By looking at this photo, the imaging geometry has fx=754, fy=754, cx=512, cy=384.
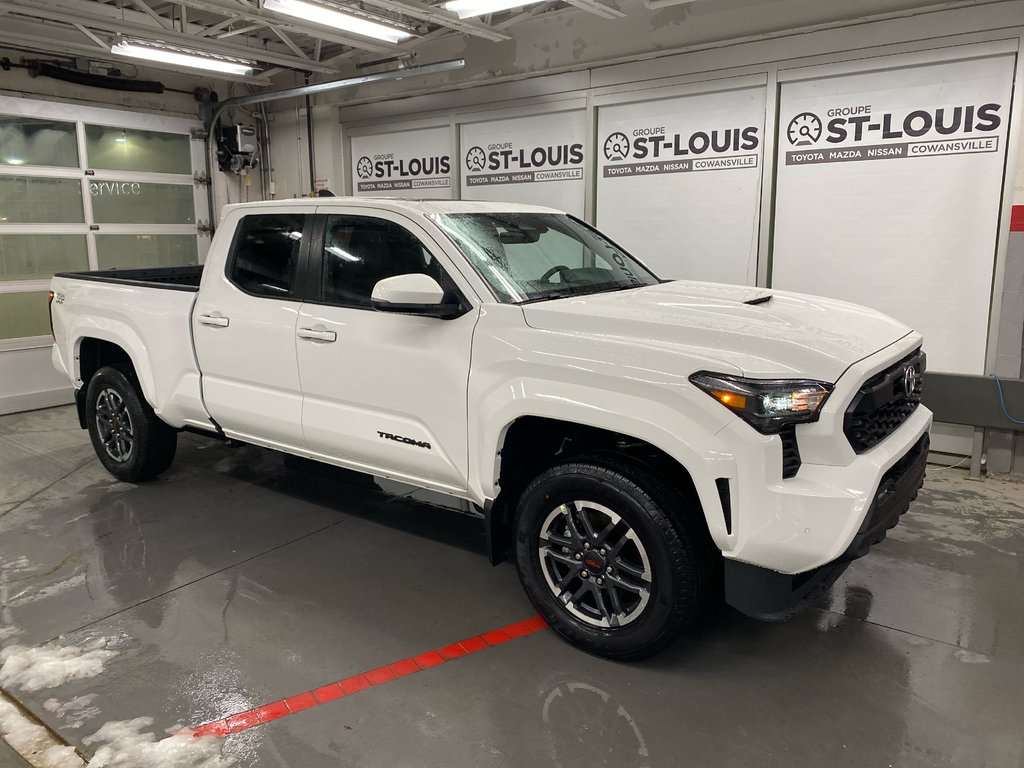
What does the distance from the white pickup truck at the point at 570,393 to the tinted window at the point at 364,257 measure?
11 mm

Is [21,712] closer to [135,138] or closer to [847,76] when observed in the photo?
[847,76]

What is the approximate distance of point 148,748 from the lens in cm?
253

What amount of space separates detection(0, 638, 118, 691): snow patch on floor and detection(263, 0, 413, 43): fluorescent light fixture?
15.8 ft

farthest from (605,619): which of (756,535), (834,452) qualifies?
(834,452)

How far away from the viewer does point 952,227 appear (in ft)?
18.1

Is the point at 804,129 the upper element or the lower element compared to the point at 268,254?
upper

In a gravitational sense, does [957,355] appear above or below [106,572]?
above

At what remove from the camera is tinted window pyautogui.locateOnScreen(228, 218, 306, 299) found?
157 inches

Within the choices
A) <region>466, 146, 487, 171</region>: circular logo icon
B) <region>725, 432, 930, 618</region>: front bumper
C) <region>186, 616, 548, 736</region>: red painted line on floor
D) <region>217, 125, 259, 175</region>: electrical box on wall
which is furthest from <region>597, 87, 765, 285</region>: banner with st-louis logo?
<region>217, 125, 259, 175</region>: electrical box on wall

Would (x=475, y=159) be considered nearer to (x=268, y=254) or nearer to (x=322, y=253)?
(x=268, y=254)

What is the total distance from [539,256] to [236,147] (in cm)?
709

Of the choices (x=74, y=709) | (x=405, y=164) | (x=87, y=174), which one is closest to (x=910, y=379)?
(x=74, y=709)

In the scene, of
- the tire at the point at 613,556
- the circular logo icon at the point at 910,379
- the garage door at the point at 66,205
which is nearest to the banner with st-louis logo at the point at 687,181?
the circular logo icon at the point at 910,379

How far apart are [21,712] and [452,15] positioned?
18.3 ft
